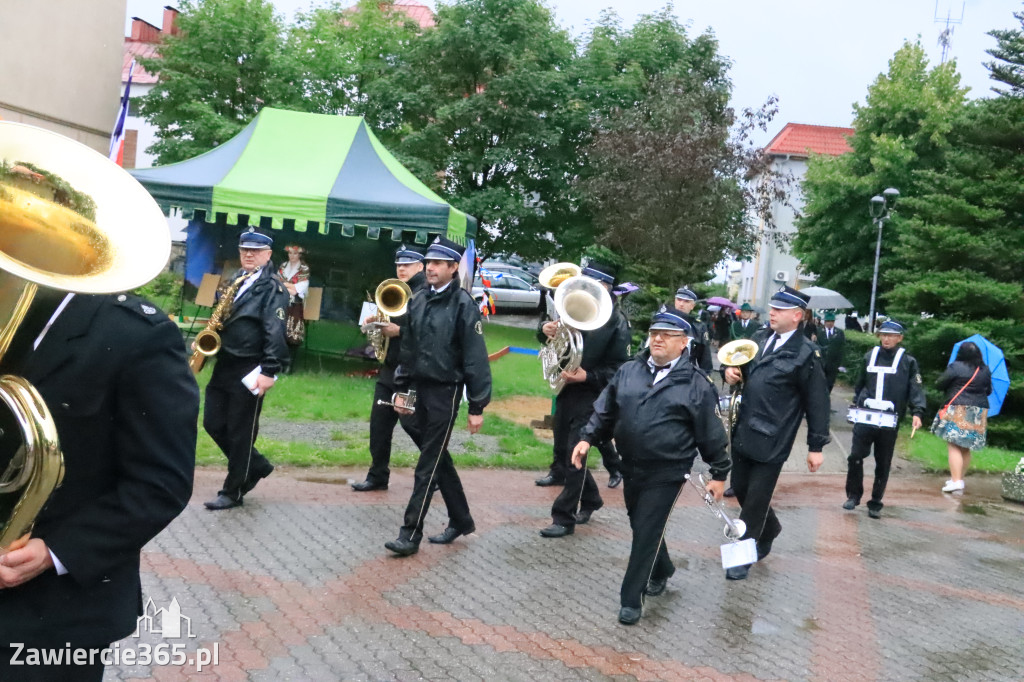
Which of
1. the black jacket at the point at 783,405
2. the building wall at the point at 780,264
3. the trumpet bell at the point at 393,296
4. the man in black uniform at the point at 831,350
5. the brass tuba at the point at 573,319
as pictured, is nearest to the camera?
the black jacket at the point at 783,405

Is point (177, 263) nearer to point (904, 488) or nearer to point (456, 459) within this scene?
point (456, 459)

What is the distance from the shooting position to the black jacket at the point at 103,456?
2.39 metres

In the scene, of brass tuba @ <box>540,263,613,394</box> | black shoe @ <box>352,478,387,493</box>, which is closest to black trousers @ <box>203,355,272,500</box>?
black shoe @ <box>352,478,387,493</box>

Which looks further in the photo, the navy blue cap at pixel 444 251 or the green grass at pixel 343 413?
the green grass at pixel 343 413

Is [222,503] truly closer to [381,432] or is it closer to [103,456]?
[381,432]

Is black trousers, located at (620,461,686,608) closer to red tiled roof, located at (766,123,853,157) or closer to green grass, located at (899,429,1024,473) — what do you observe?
green grass, located at (899,429,1024,473)

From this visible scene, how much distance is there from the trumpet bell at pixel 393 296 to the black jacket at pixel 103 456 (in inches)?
248

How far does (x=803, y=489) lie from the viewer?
36.9 ft

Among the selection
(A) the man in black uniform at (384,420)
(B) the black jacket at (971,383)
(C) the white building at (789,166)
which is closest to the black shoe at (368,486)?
(A) the man in black uniform at (384,420)

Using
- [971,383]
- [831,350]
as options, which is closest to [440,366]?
[971,383]

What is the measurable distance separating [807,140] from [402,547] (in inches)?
1833

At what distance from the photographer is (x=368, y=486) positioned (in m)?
8.55

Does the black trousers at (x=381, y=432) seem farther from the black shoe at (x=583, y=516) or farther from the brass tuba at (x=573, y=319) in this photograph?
the black shoe at (x=583, y=516)

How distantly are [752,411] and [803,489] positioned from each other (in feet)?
15.1
